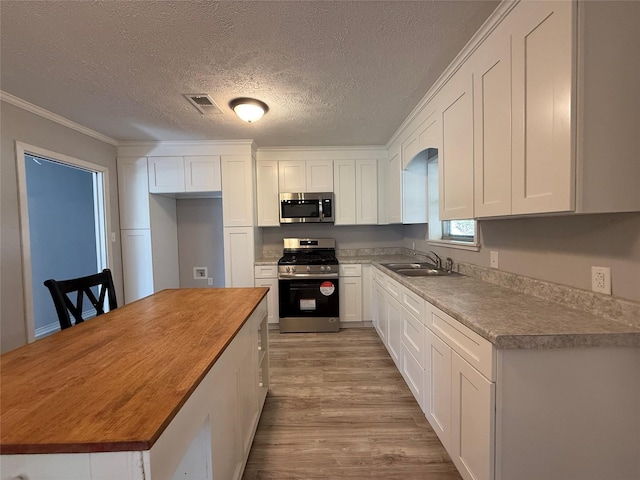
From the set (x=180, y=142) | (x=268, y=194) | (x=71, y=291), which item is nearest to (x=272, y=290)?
(x=268, y=194)

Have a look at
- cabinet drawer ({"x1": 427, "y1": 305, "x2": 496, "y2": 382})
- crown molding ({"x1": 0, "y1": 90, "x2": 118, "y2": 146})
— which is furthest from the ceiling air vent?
cabinet drawer ({"x1": 427, "y1": 305, "x2": 496, "y2": 382})

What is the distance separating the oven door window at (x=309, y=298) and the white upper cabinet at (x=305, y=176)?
1.27 m

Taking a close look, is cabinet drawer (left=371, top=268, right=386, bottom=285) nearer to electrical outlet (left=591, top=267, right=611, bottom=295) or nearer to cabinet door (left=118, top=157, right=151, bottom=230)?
electrical outlet (left=591, top=267, right=611, bottom=295)

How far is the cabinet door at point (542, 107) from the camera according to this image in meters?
1.01

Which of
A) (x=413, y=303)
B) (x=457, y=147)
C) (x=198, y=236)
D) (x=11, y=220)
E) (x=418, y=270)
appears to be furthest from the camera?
(x=198, y=236)

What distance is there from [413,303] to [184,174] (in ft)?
10.1

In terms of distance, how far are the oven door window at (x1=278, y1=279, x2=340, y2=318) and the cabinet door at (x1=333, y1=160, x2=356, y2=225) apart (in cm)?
94

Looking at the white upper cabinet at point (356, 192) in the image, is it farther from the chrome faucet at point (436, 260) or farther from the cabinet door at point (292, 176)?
the chrome faucet at point (436, 260)

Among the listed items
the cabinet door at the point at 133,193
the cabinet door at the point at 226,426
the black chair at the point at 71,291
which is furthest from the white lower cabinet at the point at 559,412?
the cabinet door at the point at 133,193

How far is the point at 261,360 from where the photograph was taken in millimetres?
2008

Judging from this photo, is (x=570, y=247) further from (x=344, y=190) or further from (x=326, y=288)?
(x=344, y=190)

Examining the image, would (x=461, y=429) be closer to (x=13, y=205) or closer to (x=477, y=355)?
(x=477, y=355)

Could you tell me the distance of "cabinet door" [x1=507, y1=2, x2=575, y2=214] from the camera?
1010 millimetres

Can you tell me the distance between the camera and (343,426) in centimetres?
180
